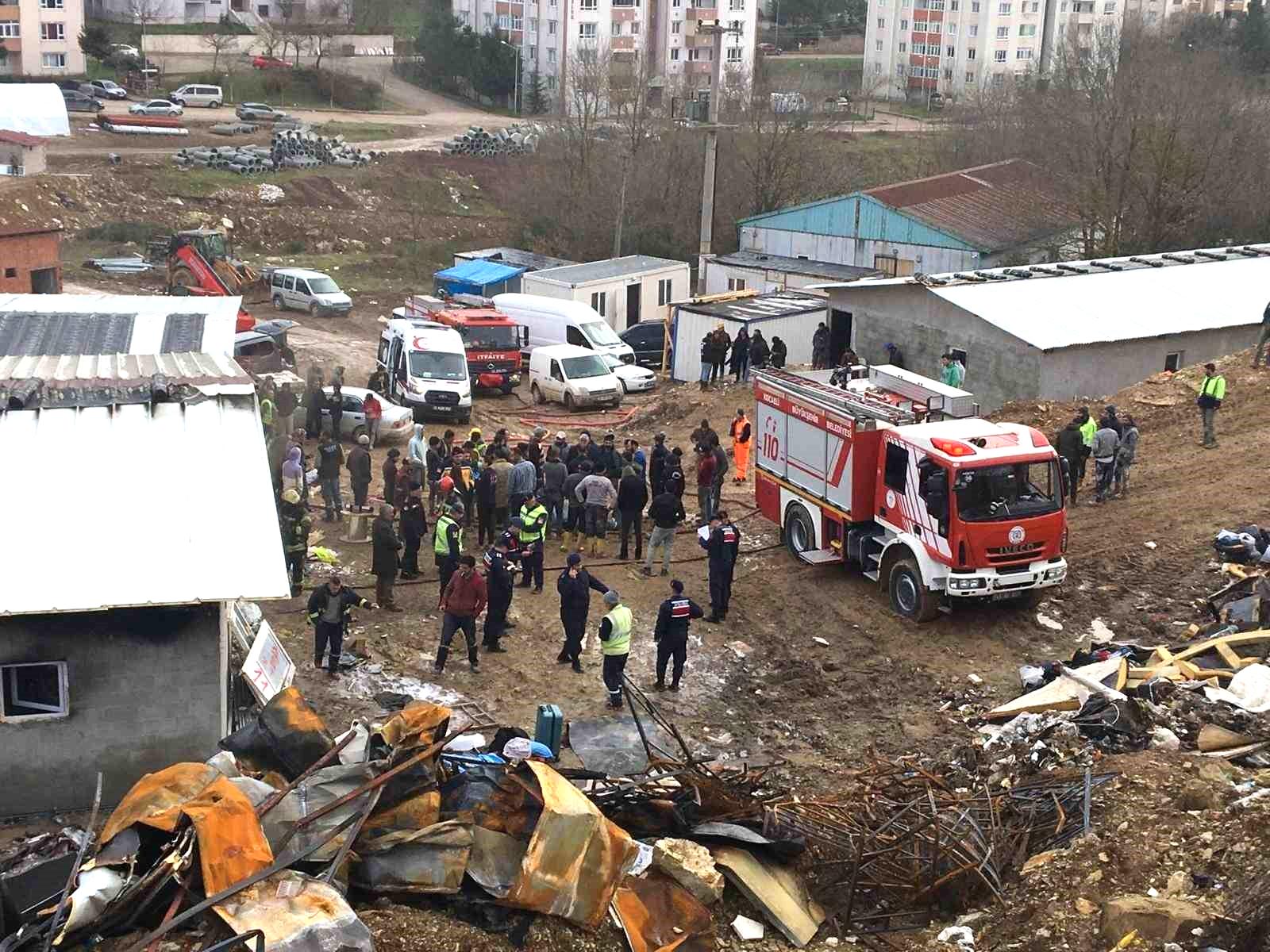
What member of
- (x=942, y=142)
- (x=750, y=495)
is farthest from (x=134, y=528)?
(x=942, y=142)

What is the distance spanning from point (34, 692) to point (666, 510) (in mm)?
8891

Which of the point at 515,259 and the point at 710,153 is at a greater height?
the point at 710,153


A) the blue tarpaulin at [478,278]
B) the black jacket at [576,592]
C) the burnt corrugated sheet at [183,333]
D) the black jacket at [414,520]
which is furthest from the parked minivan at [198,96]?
the black jacket at [576,592]

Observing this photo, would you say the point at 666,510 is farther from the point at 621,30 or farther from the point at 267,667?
the point at 621,30

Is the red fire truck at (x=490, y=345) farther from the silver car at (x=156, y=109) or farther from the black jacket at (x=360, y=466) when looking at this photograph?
the silver car at (x=156, y=109)

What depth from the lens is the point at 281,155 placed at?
196ft

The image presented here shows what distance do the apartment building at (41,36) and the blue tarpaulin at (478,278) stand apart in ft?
143

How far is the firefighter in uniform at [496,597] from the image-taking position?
55.9 feet

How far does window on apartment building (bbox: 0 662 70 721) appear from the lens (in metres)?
12.7

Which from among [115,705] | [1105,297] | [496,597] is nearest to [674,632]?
[496,597]

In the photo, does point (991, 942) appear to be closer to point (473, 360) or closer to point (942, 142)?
point (473, 360)

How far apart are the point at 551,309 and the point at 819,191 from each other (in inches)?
A: 915

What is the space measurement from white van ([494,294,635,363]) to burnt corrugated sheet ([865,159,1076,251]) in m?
11.7

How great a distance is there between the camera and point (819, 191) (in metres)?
55.7
